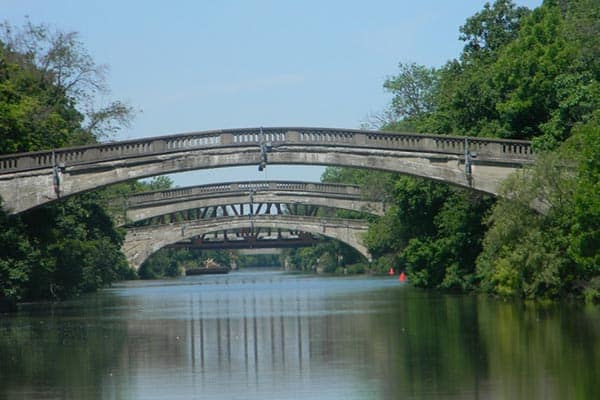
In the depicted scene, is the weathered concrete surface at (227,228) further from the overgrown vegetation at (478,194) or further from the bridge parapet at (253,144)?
the bridge parapet at (253,144)

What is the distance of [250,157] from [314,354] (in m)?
22.0

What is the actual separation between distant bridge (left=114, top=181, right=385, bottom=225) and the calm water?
44811 mm

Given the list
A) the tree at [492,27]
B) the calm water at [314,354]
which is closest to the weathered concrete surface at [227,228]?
the tree at [492,27]

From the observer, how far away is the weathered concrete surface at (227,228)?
291 ft

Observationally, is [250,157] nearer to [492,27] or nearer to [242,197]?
[492,27]

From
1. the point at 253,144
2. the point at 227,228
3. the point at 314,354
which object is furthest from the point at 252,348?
the point at 227,228

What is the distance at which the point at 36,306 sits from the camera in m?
43.6

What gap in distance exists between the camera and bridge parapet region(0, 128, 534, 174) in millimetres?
41312

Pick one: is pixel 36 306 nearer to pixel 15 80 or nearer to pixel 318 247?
pixel 15 80

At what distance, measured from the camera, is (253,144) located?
42.6 metres

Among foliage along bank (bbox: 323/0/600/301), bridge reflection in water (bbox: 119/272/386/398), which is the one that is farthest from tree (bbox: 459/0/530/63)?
bridge reflection in water (bbox: 119/272/386/398)

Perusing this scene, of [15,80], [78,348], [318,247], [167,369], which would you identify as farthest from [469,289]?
[318,247]

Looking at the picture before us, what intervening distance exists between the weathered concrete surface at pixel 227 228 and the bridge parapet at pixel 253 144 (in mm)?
44795

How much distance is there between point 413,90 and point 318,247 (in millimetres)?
50330
